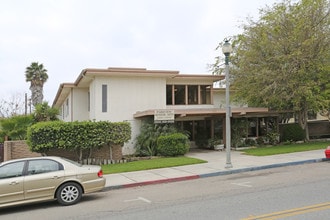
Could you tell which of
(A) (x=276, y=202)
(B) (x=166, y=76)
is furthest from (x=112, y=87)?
(A) (x=276, y=202)

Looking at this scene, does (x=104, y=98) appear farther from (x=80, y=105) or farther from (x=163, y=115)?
(x=80, y=105)

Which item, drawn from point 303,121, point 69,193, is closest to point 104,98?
point 69,193

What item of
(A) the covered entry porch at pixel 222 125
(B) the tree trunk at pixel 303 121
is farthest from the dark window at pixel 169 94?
(B) the tree trunk at pixel 303 121

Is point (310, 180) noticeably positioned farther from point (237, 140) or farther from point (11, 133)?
point (11, 133)

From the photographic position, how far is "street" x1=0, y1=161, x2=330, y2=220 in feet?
21.9

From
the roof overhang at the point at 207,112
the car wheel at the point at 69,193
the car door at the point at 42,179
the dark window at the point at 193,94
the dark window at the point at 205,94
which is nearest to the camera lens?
the car door at the point at 42,179

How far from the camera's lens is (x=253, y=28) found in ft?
73.7

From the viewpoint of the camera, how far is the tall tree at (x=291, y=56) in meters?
20.3

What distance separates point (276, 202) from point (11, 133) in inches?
657

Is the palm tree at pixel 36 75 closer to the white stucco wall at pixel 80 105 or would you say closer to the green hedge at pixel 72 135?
the white stucco wall at pixel 80 105

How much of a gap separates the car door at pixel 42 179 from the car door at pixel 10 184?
0.48 ft

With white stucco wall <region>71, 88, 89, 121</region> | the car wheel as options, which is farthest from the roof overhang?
the car wheel

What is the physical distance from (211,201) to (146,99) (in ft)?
44.7

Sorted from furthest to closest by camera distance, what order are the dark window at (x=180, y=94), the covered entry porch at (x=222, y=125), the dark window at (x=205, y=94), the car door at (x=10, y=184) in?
the dark window at (x=205, y=94) → the dark window at (x=180, y=94) → the covered entry porch at (x=222, y=125) → the car door at (x=10, y=184)
